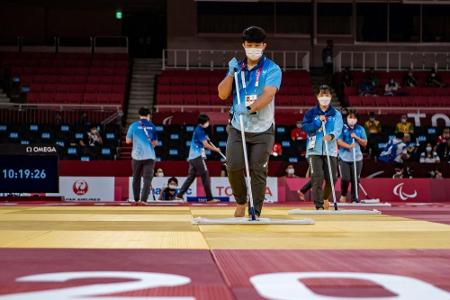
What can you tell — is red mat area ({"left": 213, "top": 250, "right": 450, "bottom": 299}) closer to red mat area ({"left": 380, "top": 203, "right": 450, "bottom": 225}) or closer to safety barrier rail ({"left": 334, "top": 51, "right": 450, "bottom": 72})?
red mat area ({"left": 380, "top": 203, "right": 450, "bottom": 225})

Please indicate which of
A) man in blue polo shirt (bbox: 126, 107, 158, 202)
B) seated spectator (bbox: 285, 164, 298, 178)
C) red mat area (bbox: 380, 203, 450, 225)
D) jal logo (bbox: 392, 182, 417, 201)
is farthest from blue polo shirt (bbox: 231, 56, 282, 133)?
jal logo (bbox: 392, 182, 417, 201)

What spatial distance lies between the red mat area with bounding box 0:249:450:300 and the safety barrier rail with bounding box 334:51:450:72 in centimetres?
3172

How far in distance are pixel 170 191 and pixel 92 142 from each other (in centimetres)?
525

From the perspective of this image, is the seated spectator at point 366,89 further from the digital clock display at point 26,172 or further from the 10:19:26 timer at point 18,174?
the 10:19:26 timer at point 18,174

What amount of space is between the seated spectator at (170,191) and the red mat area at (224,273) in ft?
47.9

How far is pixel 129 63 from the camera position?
116ft

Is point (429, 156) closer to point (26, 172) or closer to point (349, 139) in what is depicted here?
point (349, 139)

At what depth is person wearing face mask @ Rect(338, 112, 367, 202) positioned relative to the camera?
1540 centimetres

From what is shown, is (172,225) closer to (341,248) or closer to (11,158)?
(341,248)

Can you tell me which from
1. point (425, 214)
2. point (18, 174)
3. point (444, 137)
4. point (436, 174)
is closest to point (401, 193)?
point (436, 174)

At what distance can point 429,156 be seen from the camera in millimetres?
23438

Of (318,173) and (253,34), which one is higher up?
(253,34)

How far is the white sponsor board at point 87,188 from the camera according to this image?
68.6 ft

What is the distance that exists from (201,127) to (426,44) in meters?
23.1
